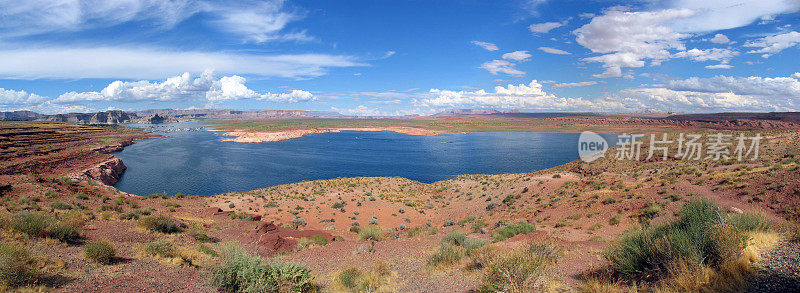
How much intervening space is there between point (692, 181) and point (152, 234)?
71.4 feet

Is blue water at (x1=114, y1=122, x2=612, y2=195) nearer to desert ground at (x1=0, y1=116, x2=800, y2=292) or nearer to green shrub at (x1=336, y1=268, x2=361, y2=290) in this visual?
desert ground at (x1=0, y1=116, x2=800, y2=292)

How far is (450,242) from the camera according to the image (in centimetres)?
950

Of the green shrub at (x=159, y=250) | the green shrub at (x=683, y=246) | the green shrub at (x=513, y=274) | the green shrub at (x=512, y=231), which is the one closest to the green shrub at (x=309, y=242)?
the green shrub at (x=159, y=250)

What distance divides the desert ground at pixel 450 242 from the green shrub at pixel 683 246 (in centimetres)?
2

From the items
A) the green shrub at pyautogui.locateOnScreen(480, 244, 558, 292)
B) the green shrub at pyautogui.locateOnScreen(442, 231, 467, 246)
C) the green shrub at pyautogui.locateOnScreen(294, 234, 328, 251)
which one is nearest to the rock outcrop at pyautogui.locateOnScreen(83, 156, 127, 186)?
the green shrub at pyautogui.locateOnScreen(294, 234, 328, 251)

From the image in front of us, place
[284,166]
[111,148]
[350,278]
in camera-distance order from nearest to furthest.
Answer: [350,278], [284,166], [111,148]

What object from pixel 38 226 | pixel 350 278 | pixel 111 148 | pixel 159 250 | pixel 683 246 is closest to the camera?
pixel 683 246

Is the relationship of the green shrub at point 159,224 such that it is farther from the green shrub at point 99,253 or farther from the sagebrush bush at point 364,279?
the sagebrush bush at point 364,279

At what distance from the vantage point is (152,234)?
1002 centimetres

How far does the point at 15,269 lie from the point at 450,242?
883 cm

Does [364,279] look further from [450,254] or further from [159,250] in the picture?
[159,250]

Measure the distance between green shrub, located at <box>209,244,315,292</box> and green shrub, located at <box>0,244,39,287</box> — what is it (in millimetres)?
2502

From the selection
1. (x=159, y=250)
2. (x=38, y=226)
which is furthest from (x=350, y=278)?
(x=38, y=226)

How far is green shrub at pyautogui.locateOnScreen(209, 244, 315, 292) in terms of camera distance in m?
5.63
